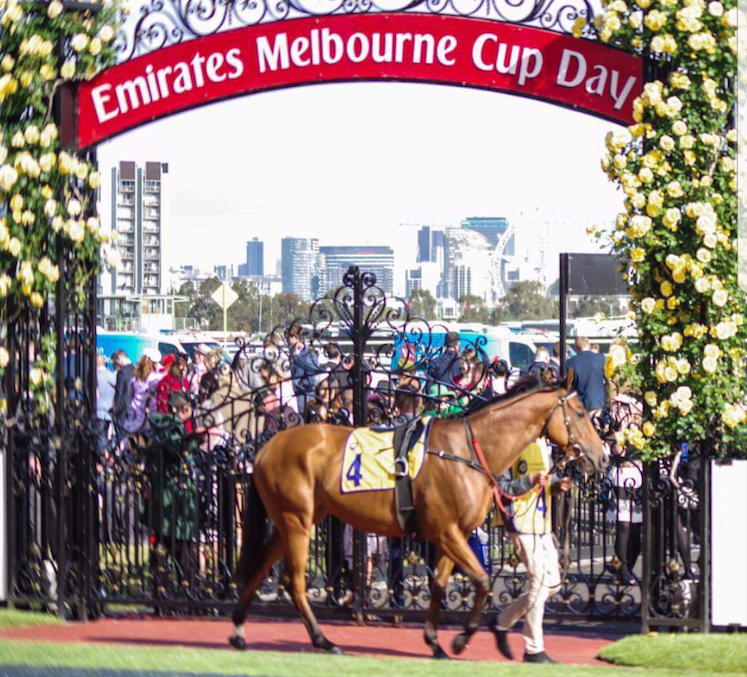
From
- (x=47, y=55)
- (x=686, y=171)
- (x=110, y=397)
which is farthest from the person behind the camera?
(x=110, y=397)

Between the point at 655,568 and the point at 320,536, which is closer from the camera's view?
the point at 655,568

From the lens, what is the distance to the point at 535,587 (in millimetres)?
9086

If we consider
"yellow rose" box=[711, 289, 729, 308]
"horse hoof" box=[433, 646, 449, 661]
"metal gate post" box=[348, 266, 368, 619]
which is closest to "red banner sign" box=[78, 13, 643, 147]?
"yellow rose" box=[711, 289, 729, 308]

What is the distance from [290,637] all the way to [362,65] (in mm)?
4402

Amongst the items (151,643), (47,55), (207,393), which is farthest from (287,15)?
(151,643)

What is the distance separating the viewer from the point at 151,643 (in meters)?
9.79

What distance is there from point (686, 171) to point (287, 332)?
3244mm

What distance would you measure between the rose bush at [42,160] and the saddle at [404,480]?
9.81 feet

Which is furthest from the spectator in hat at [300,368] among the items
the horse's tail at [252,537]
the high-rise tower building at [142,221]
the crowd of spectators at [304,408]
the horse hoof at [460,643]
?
the high-rise tower building at [142,221]

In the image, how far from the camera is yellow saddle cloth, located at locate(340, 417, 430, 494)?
9.22 metres

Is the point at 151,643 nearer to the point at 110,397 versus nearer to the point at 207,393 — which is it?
the point at 207,393

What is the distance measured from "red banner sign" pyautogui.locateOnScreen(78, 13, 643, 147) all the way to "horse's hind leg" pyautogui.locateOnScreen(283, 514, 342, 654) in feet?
11.5

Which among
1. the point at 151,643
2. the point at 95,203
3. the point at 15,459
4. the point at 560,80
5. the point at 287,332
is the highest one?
the point at 560,80

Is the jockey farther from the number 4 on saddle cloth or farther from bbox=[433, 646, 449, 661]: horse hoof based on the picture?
the number 4 on saddle cloth
